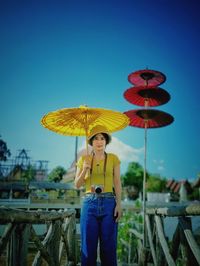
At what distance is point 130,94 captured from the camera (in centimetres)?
460

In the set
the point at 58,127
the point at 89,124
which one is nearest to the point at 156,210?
the point at 89,124

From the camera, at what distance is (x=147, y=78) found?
14.6ft

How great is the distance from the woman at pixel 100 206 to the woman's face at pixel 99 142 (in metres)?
0.09

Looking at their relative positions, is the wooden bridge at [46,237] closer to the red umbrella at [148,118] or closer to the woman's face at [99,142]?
the woman's face at [99,142]

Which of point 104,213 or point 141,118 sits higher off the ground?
point 141,118

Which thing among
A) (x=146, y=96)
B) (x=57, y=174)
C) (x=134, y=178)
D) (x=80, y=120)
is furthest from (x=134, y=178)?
(x=80, y=120)

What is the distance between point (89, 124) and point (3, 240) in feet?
6.32

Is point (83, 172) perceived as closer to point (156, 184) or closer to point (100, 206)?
point (100, 206)

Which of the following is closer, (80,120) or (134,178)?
(80,120)

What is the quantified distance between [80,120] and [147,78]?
1.63 meters

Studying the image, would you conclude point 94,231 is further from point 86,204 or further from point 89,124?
point 89,124

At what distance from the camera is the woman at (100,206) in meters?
2.65

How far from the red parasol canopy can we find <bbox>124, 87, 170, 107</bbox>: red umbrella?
0.74 ft

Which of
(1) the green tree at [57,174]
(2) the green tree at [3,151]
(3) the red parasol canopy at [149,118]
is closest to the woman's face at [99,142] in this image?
(3) the red parasol canopy at [149,118]
